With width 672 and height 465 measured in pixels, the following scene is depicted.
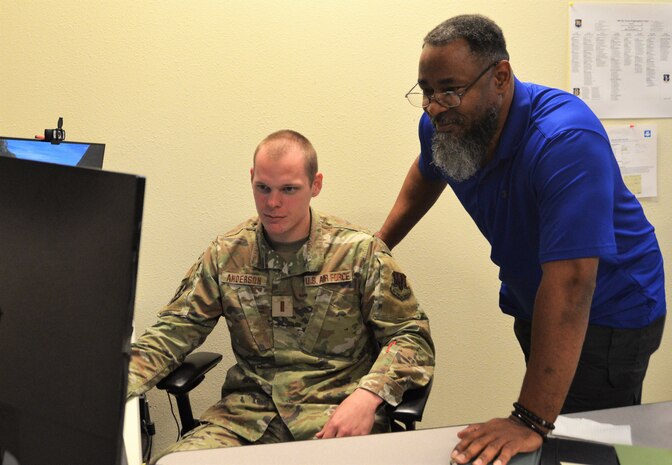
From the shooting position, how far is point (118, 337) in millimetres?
577

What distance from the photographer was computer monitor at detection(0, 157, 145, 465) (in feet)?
1.89

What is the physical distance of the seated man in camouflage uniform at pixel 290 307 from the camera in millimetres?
1700

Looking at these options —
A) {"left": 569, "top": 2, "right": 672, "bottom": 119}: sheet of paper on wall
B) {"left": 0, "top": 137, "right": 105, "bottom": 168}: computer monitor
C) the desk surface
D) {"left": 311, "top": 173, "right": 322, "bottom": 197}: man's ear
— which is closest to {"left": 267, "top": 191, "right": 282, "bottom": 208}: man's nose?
{"left": 311, "top": 173, "right": 322, "bottom": 197}: man's ear

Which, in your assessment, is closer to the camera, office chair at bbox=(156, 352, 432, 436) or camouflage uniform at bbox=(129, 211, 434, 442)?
office chair at bbox=(156, 352, 432, 436)

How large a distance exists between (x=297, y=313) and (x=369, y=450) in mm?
754

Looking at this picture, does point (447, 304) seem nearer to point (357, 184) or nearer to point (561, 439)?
point (357, 184)

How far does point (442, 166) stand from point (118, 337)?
1.05 metres

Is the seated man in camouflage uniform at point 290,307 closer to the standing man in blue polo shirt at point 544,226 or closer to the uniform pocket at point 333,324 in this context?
the uniform pocket at point 333,324

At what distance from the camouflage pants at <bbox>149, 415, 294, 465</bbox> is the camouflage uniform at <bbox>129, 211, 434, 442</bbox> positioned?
6 cm

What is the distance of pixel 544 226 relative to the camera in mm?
1240

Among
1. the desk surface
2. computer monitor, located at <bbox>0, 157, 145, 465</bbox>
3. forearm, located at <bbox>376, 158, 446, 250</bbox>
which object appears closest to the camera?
computer monitor, located at <bbox>0, 157, 145, 465</bbox>

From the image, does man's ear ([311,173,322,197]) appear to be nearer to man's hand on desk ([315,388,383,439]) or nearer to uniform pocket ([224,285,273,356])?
uniform pocket ([224,285,273,356])

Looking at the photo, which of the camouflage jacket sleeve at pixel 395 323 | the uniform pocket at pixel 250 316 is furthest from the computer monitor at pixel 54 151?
the camouflage jacket sleeve at pixel 395 323

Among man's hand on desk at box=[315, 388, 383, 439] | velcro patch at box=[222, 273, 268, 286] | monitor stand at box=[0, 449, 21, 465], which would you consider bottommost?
man's hand on desk at box=[315, 388, 383, 439]
